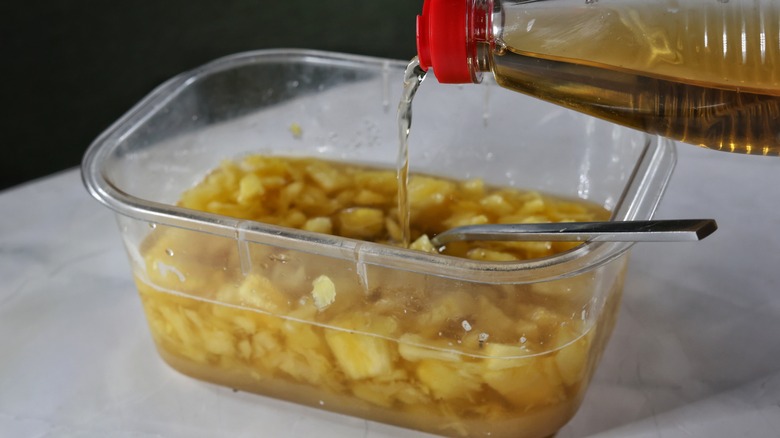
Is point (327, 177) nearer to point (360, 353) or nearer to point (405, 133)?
point (405, 133)

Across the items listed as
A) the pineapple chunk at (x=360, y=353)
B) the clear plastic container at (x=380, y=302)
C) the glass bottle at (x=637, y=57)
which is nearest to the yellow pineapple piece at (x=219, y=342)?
the clear plastic container at (x=380, y=302)

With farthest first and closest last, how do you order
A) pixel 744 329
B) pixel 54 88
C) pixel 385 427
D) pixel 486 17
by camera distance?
pixel 54 88 → pixel 744 329 → pixel 385 427 → pixel 486 17

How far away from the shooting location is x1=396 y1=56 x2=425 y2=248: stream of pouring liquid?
2.66 ft

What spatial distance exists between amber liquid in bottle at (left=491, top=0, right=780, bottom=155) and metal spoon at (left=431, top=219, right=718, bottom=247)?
0.07m

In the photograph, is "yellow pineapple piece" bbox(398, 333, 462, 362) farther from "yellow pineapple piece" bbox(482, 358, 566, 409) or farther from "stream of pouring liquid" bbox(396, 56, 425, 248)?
"stream of pouring liquid" bbox(396, 56, 425, 248)

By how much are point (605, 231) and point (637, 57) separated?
139 mm

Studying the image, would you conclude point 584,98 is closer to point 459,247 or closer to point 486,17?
point 486,17

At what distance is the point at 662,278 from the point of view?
1027mm

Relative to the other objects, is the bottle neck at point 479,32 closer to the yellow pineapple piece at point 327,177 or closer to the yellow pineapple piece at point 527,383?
the yellow pineapple piece at point 527,383

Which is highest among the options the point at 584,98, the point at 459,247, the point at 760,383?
the point at 584,98

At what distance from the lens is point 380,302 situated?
76 cm

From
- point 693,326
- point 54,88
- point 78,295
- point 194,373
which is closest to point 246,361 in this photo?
point 194,373

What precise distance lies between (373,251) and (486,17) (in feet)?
0.68

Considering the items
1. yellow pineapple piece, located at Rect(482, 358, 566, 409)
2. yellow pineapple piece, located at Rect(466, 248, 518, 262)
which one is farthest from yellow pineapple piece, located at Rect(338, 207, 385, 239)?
yellow pineapple piece, located at Rect(482, 358, 566, 409)
